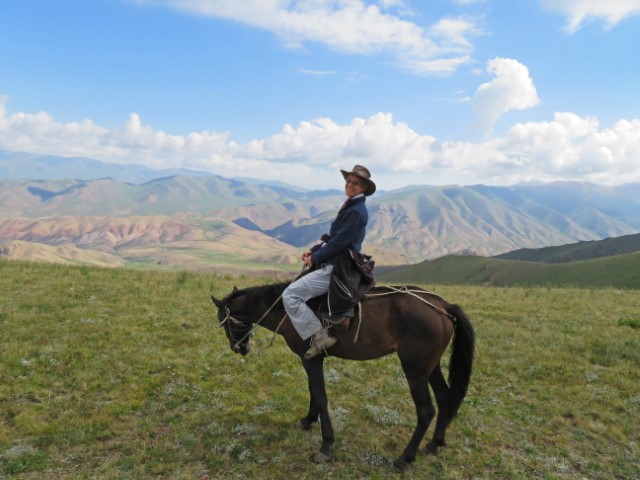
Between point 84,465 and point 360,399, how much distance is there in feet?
18.6

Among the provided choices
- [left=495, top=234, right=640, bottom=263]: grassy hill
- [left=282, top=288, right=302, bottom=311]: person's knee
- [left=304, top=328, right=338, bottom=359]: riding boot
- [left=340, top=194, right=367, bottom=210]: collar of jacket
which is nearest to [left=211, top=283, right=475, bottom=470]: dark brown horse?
[left=304, top=328, right=338, bottom=359]: riding boot

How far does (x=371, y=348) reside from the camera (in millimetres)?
7328

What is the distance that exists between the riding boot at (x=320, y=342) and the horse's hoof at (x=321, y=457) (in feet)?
5.64

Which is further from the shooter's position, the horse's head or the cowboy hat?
the horse's head

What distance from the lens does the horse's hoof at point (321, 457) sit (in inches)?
272

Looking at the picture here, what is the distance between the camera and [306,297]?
24.0 ft

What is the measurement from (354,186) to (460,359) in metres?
3.98

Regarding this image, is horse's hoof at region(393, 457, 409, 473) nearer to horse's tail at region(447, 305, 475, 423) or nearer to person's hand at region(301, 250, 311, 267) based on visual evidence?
horse's tail at region(447, 305, 475, 423)

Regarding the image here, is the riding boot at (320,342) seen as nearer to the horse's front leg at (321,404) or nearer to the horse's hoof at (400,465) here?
the horse's front leg at (321,404)

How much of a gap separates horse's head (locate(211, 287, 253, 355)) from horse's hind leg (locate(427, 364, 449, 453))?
13.0ft

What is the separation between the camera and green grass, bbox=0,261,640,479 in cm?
677

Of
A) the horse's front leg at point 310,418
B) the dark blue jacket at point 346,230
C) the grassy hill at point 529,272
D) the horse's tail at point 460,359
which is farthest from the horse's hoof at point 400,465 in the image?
the grassy hill at point 529,272

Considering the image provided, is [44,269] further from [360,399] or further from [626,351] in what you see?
[626,351]

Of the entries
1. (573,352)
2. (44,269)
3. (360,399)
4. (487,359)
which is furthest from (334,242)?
(44,269)
